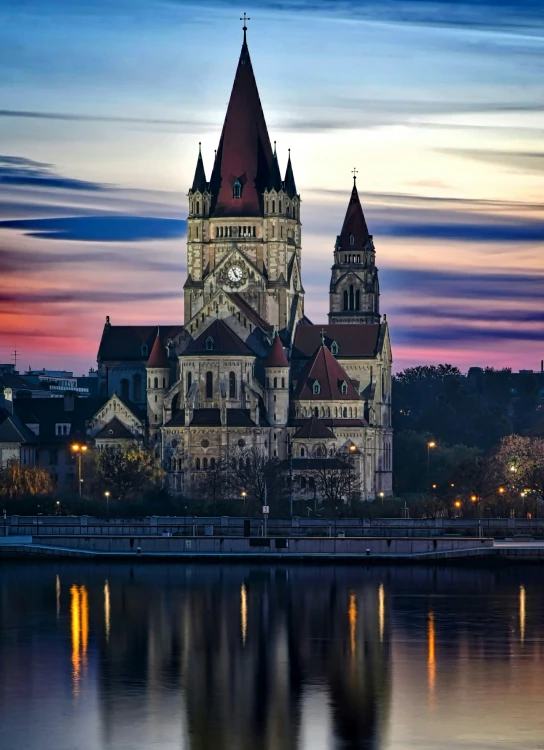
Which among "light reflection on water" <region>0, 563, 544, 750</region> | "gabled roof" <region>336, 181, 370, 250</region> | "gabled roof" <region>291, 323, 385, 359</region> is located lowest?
"light reflection on water" <region>0, 563, 544, 750</region>

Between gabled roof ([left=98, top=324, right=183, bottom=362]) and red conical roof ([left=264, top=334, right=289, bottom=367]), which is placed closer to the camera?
red conical roof ([left=264, top=334, right=289, bottom=367])

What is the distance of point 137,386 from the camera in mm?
182500

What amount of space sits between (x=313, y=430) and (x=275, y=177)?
23.2 m

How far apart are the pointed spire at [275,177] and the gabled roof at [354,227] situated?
21.7m

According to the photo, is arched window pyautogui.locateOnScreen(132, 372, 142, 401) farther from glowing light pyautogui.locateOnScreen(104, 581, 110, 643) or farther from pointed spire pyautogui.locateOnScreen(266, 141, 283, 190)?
glowing light pyautogui.locateOnScreen(104, 581, 110, 643)

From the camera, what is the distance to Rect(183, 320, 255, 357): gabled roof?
166m

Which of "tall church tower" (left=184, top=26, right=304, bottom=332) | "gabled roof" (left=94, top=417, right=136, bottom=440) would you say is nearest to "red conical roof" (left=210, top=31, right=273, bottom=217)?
"tall church tower" (left=184, top=26, right=304, bottom=332)

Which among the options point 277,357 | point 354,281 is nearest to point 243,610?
point 277,357

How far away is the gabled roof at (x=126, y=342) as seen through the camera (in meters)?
183

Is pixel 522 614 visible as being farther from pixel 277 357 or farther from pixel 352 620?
pixel 277 357

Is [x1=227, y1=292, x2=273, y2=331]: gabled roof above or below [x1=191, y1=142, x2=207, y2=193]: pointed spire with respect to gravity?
below

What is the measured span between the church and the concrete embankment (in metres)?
41.8

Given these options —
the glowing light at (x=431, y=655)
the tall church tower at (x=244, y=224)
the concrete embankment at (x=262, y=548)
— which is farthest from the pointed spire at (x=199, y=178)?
the glowing light at (x=431, y=655)

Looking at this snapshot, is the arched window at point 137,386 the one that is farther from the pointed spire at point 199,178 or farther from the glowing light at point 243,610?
the glowing light at point 243,610
